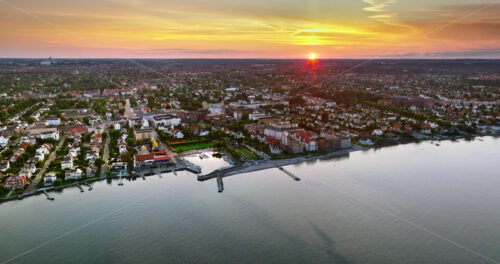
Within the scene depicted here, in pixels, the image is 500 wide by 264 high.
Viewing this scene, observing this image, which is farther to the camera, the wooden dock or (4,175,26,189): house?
the wooden dock

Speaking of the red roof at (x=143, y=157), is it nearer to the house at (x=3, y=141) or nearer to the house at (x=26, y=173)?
the house at (x=26, y=173)

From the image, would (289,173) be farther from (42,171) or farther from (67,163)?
(42,171)

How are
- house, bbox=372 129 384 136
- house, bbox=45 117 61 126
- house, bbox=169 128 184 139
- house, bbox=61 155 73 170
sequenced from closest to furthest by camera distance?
house, bbox=61 155 73 170, house, bbox=169 128 184 139, house, bbox=372 129 384 136, house, bbox=45 117 61 126

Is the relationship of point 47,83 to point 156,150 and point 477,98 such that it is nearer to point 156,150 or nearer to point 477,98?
point 156,150

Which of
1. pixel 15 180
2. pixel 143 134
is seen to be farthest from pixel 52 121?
pixel 15 180

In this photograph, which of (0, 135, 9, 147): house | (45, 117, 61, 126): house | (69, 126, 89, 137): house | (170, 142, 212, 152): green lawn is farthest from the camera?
(45, 117, 61, 126): house

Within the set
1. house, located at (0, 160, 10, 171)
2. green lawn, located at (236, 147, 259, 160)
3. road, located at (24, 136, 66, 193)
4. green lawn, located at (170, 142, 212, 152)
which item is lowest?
green lawn, located at (236, 147, 259, 160)

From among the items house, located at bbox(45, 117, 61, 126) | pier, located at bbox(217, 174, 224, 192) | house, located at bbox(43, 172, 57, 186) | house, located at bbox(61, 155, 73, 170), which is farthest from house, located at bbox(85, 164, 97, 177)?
house, located at bbox(45, 117, 61, 126)

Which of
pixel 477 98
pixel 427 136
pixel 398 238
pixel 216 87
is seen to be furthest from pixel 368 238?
pixel 216 87

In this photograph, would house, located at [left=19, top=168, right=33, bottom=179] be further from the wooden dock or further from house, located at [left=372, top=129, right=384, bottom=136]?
house, located at [left=372, top=129, right=384, bottom=136]
